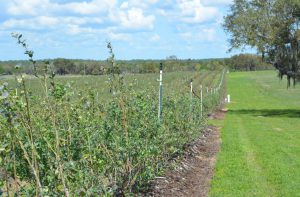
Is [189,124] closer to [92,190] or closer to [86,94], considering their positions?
[86,94]

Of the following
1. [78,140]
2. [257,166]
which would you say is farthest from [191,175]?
[78,140]

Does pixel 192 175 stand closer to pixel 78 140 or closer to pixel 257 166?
pixel 257 166

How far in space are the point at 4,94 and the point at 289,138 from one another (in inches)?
704

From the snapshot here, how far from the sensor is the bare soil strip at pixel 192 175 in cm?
972

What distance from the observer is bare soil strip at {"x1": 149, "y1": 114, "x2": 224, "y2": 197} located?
31.9 ft

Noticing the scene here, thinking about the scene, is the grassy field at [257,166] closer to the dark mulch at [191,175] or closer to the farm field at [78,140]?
the dark mulch at [191,175]

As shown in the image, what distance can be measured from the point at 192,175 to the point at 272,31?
2242 centimetres

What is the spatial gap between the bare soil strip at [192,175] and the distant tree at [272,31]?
17364 mm

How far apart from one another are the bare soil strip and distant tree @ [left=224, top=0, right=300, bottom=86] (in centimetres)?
1736

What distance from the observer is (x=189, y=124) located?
14.4 metres

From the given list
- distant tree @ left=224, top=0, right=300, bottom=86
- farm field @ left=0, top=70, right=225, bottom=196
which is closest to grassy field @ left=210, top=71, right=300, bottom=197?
farm field @ left=0, top=70, right=225, bottom=196

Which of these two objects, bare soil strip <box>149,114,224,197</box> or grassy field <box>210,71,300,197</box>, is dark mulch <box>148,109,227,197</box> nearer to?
bare soil strip <box>149,114,224,197</box>

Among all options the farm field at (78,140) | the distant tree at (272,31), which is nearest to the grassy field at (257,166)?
the farm field at (78,140)

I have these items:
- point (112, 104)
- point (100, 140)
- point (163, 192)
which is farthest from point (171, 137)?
point (100, 140)
